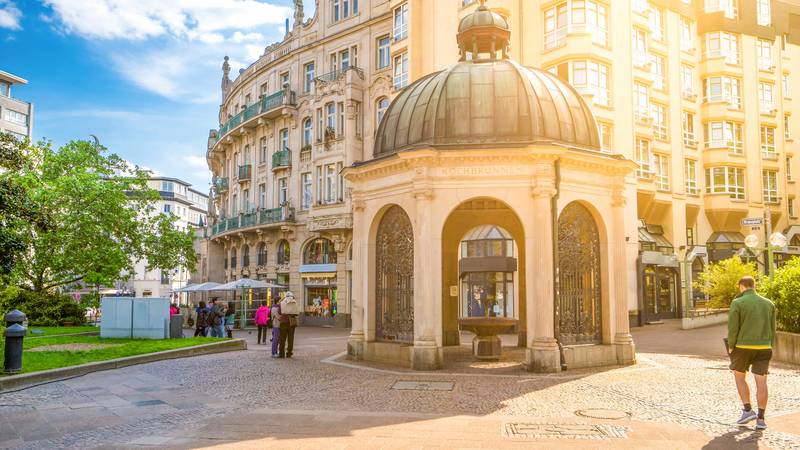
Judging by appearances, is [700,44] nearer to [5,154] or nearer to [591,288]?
[591,288]

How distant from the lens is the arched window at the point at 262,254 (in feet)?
151

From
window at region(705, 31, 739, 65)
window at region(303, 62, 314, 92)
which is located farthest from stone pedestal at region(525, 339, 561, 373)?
window at region(705, 31, 739, 65)

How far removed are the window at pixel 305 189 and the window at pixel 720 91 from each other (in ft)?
89.9

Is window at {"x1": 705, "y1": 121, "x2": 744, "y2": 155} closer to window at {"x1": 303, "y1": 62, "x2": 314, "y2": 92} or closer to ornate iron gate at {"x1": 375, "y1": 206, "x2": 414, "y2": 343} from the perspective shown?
window at {"x1": 303, "y1": 62, "x2": 314, "y2": 92}

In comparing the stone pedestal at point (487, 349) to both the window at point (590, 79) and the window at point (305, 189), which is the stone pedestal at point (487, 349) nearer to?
the window at point (590, 79)

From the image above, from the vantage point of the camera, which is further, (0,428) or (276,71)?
(276,71)

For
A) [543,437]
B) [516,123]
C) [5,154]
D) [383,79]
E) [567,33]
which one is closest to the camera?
[543,437]

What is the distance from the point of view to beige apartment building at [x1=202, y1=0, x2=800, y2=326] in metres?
33.6

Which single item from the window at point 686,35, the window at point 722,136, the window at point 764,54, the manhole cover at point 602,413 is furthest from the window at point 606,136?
the manhole cover at point 602,413

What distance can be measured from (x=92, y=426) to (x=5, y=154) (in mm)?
8087

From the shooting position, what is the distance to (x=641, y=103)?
119ft

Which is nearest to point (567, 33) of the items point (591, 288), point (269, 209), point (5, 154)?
point (591, 288)

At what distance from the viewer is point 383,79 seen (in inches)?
1495

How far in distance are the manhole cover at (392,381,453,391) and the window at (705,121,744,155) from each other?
3653 centimetres
